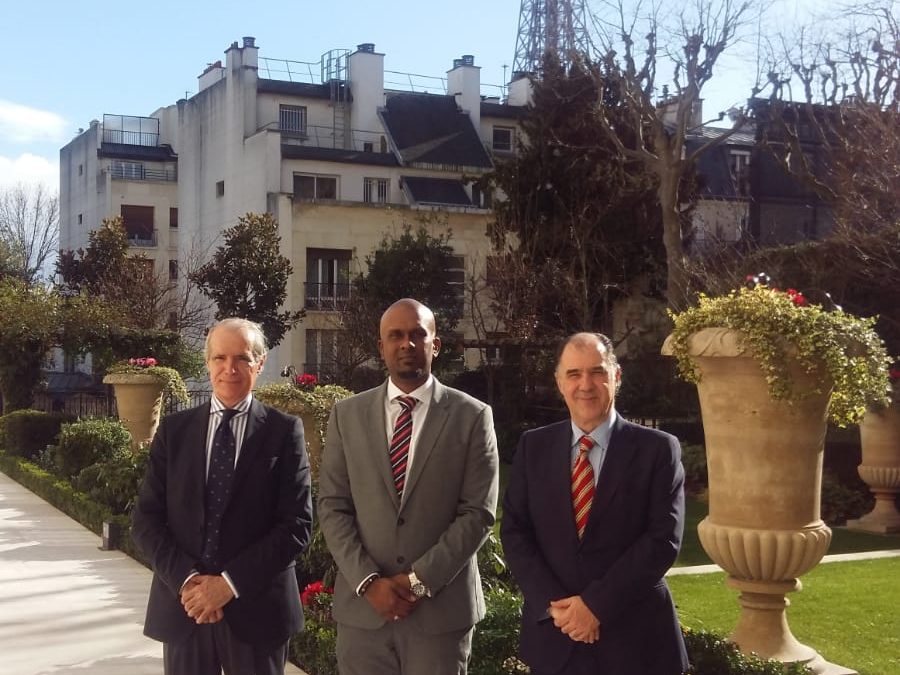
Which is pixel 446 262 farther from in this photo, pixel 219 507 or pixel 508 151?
pixel 219 507

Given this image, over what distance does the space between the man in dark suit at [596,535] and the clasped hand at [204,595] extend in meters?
0.99

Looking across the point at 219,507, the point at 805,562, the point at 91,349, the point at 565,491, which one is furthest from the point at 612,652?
the point at 91,349

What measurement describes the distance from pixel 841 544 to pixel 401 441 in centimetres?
899

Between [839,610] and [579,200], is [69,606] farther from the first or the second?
[579,200]

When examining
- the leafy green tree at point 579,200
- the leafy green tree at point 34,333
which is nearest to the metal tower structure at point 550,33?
the leafy green tree at point 579,200

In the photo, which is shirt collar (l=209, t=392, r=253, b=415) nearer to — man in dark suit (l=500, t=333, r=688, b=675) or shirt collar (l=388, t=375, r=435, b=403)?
shirt collar (l=388, t=375, r=435, b=403)

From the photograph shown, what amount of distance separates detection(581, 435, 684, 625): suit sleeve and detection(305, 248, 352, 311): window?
99.9 ft

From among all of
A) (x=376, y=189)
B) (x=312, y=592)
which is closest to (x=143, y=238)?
(x=376, y=189)

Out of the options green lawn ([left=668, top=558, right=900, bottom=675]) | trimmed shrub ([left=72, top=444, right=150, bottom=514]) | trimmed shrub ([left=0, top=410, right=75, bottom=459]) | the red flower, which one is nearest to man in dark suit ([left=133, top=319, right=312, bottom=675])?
the red flower

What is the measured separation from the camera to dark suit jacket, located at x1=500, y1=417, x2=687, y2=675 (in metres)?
3.60

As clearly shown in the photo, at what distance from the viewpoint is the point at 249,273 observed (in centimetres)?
2711

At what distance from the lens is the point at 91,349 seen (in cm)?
2128

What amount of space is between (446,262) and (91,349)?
9.85m

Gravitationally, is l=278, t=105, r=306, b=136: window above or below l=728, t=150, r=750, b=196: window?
above
